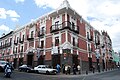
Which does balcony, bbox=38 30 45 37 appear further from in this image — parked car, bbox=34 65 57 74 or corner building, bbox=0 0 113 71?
parked car, bbox=34 65 57 74

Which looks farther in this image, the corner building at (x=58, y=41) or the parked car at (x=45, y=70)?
the corner building at (x=58, y=41)

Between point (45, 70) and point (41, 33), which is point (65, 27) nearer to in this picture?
point (41, 33)

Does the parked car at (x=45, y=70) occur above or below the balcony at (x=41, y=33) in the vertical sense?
below

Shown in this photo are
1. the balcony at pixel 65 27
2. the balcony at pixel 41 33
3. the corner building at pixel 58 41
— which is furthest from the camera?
the balcony at pixel 41 33

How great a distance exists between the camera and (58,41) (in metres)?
31.2

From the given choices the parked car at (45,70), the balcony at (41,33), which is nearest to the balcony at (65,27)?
the balcony at (41,33)

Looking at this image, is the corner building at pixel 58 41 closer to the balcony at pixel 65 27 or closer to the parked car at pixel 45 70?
the balcony at pixel 65 27

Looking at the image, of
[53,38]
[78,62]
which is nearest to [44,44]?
[53,38]

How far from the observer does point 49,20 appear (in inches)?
1344

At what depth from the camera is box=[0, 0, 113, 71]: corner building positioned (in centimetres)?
3034

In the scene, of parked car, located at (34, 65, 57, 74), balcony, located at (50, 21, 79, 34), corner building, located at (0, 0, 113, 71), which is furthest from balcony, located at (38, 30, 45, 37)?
parked car, located at (34, 65, 57, 74)

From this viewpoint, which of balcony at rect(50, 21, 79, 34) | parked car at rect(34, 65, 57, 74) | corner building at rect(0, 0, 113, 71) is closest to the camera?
parked car at rect(34, 65, 57, 74)

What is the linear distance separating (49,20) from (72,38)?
6458 millimetres

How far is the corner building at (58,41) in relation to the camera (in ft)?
99.6
